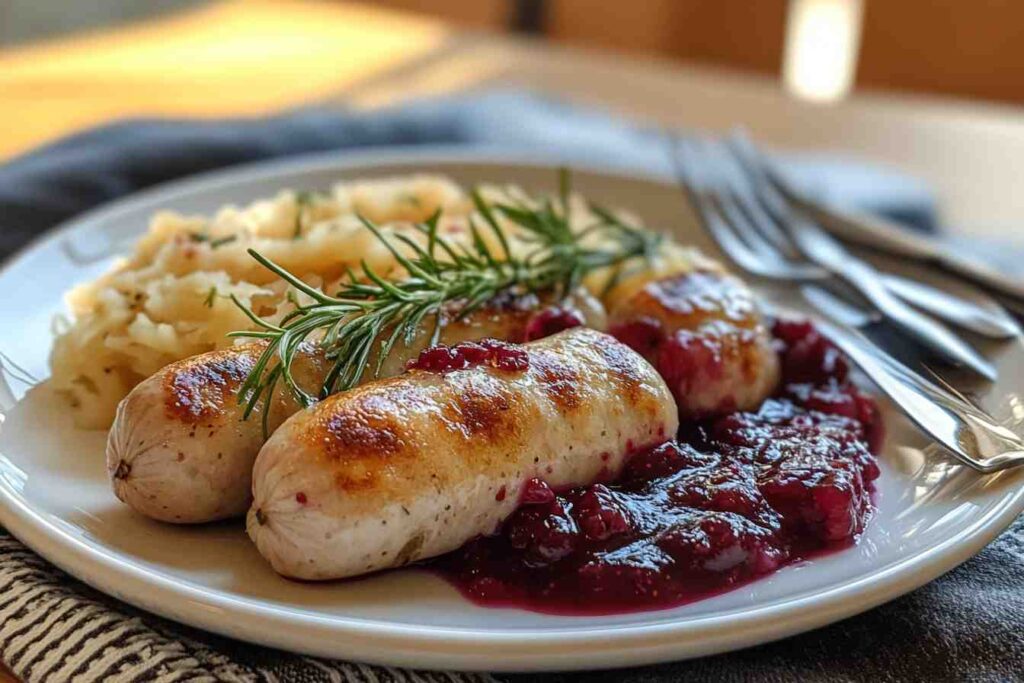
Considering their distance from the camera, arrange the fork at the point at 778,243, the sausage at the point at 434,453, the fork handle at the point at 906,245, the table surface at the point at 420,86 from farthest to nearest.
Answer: the table surface at the point at 420,86 < the fork handle at the point at 906,245 < the fork at the point at 778,243 < the sausage at the point at 434,453

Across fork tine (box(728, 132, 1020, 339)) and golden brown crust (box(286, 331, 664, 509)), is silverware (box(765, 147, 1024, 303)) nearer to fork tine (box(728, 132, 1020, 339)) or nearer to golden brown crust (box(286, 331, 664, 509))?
fork tine (box(728, 132, 1020, 339))

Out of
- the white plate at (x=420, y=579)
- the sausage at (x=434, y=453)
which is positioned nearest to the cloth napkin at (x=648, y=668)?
the white plate at (x=420, y=579)

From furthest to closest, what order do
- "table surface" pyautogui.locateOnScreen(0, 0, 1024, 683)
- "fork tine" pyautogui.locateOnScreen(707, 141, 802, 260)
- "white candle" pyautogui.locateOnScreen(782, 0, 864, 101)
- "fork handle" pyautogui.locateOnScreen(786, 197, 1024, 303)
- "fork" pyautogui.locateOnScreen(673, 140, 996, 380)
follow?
"white candle" pyautogui.locateOnScreen(782, 0, 864, 101) → "table surface" pyautogui.locateOnScreen(0, 0, 1024, 683) → "fork tine" pyautogui.locateOnScreen(707, 141, 802, 260) → "fork handle" pyautogui.locateOnScreen(786, 197, 1024, 303) → "fork" pyautogui.locateOnScreen(673, 140, 996, 380)

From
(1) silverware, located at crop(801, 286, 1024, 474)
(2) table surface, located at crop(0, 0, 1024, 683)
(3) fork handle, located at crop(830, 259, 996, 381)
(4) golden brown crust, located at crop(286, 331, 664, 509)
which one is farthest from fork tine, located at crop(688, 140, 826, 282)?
(4) golden brown crust, located at crop(286, 331, 664, 509)

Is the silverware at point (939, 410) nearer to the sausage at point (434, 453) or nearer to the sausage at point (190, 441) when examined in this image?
the sausage at point (434, 453)

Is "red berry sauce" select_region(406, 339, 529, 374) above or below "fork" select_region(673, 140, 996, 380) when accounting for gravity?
above

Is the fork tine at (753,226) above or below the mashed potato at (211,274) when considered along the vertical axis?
below

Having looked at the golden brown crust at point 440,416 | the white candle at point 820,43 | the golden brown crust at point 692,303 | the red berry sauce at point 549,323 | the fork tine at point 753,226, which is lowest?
the white candle at point 820,43
